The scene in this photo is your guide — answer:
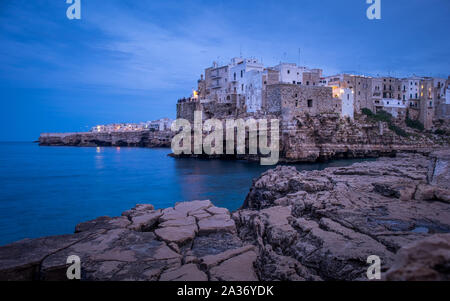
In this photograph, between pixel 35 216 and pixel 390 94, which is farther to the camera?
pixel 390 94

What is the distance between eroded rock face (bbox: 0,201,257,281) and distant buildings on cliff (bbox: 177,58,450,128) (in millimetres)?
30393

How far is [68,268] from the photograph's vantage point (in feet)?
12.3

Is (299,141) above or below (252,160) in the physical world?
above

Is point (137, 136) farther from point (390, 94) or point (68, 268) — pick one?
point (68, 268)

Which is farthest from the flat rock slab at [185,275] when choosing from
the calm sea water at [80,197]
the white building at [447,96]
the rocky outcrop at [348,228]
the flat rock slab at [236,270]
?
the white building at [447,96]

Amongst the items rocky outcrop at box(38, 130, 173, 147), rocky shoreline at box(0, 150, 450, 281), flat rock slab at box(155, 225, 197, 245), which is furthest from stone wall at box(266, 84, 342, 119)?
rocky outcrop at box(38, 130, 173, 147)

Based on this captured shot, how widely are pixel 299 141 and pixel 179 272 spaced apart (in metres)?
31.2

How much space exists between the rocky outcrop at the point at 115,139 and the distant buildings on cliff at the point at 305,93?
30.0 meters

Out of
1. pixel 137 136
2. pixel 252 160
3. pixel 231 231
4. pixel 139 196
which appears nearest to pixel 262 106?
pixel 252 160

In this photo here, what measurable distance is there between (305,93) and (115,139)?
79.6 meters

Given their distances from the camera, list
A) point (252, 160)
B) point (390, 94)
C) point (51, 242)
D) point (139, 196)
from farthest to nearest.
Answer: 1. point (390, 94)
2. point (252, 160)
3. point (139, 196)
4. point (51, 242)

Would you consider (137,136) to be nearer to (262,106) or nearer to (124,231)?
(262,106)

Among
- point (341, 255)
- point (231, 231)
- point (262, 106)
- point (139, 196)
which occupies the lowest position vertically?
point (139, 196)

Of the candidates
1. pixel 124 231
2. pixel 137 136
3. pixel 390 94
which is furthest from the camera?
pixel 137 136
